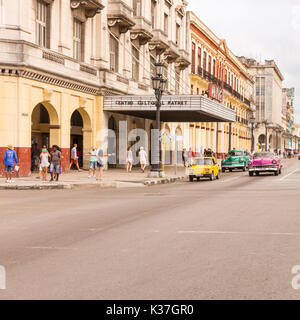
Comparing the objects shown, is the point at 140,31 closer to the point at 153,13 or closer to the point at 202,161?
the point at 153,13

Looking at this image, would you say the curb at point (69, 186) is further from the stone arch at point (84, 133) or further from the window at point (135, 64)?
the window at point (135, 64)

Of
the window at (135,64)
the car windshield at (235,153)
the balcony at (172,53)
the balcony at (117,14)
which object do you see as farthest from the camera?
the balcony at (172,53)

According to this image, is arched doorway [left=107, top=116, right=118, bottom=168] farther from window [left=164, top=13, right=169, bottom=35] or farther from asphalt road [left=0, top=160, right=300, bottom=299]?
asphalt road [left=0, top=160, right=300, bottom=299]

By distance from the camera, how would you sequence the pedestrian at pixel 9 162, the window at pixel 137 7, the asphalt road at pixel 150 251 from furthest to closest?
the window at pixel 137 7 → the pedestrian at pixel 9 162 → the asphalt road at pixel 150 251

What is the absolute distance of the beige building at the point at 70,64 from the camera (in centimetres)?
2492

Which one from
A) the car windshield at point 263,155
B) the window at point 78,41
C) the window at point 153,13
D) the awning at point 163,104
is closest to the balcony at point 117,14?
the window at point 78,41

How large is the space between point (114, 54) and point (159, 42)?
25.6 feet

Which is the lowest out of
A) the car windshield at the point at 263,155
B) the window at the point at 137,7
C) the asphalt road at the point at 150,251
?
the asphalt road at the point at 150,251

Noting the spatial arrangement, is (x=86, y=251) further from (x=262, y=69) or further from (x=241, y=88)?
(x=262, y=69)

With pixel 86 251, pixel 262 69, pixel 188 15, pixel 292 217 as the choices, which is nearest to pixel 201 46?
pixel 188 15

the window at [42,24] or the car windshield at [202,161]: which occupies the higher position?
the window at [42,24]

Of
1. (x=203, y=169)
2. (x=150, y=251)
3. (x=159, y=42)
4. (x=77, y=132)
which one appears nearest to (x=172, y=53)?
(x=159, y=42)

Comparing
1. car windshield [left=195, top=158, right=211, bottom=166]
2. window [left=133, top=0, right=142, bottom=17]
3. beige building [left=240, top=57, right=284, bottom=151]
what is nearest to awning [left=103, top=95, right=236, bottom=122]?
car windshield [left=195, top=158, right=211, bottom=166]
